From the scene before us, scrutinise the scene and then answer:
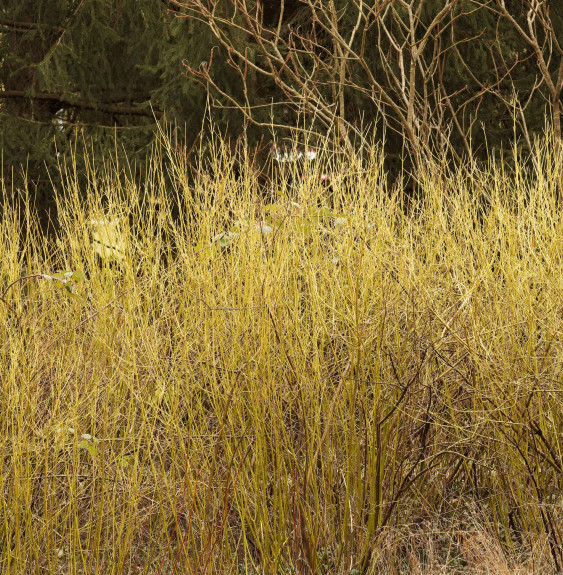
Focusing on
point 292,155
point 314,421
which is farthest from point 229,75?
point 314,421

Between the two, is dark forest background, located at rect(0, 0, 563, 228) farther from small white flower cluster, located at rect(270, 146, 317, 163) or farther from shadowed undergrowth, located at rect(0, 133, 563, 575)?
shadowed undergrowth, located at rect(0, 133, 563, 575)

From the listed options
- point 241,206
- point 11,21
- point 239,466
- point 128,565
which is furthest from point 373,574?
point 11,21

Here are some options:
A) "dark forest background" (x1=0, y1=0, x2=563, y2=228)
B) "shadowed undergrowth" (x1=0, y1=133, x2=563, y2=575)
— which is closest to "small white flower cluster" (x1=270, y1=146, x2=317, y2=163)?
"shadowed undergrowth" (x1=0, y1=133, x2=563, y2=575)

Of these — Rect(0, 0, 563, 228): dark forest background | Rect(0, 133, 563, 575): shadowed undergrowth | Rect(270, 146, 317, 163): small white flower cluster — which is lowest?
Rect(0, 133, 563, 575): shadowed undergrowth

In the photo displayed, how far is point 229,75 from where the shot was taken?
21.7 feet

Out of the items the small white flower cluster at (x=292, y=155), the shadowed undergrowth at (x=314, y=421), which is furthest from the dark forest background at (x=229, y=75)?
the shadowed undergrowth at (x=314, y=421)

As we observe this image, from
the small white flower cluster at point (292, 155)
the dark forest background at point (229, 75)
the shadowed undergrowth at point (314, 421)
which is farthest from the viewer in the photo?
the dark forest background at point (229, 75)

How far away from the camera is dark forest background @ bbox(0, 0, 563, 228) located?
6.31 metres

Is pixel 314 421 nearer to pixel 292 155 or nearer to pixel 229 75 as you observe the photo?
pixel 292 155

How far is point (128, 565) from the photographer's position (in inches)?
110

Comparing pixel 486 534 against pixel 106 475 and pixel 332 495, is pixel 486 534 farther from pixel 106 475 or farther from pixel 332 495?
pixel 106 475

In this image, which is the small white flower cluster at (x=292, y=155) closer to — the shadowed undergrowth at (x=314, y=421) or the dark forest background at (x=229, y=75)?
the shadowed undergrowth at (x=314, y=421)

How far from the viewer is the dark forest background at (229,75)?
6309mm

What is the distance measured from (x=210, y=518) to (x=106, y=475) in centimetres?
42
